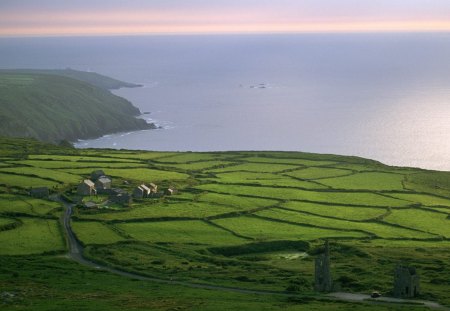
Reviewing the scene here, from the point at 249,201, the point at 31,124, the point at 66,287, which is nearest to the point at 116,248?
the point at 66,287

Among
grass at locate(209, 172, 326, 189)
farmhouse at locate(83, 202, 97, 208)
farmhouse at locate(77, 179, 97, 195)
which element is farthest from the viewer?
grass at locate(209, 172, 326, 189)

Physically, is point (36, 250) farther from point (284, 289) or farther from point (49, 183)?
point (49, 183)

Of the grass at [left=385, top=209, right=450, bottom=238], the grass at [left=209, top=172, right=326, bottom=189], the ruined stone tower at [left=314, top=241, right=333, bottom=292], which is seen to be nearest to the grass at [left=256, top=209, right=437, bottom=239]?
the grass at [left=385, top=209, right=450, bottom=238]

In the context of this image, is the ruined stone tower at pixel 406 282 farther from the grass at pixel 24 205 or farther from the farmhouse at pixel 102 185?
the farmhouse at pixel 102 185

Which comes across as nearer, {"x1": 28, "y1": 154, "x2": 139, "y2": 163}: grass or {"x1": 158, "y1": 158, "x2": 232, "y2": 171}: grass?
{"x1": 28, "y1": 154, "x2": 139, "y2": 163}: grass

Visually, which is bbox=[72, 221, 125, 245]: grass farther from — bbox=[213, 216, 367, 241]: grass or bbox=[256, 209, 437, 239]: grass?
bbox=[256, 209, 437, 239]: grass

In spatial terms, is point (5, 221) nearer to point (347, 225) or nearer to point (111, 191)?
point (111, 191)

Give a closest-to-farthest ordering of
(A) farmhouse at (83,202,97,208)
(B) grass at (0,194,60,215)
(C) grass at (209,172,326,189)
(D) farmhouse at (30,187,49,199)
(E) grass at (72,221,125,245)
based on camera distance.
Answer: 1. (E) grass at (72,221,125,245)
2. (B) grass at (0,194,60,215)
3. (A) farmhouse at (83,202,97,208)
4. (D) farmhouse at (30,187,49,199)
5. (C) grass at (209,172,326,189)
